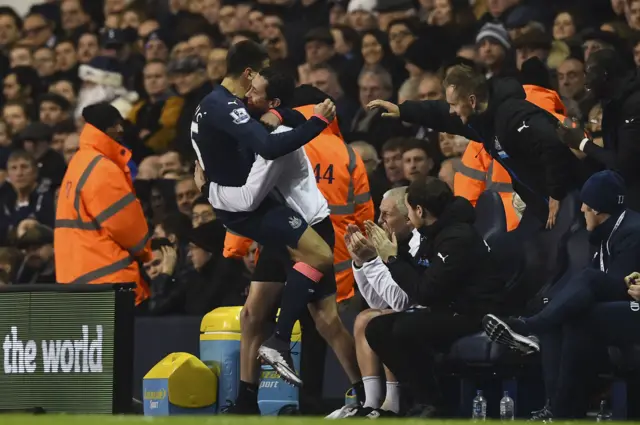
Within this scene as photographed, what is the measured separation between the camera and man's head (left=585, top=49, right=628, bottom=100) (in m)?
9.11

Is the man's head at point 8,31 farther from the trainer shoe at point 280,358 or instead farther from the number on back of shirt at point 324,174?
the trainer shoe at point 280,358

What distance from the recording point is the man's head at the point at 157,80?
15461 millimetres

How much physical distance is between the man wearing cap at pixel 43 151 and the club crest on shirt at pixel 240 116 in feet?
19.3

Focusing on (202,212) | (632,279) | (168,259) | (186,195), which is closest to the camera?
(632,279)

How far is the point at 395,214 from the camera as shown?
952 cm

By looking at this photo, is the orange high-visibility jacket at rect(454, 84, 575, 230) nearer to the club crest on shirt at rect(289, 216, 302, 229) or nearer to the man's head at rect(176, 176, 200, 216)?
the club crest on shirt at rect(289, 216, 302, 229)

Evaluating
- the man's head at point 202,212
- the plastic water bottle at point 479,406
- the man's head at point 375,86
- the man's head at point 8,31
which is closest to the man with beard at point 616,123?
the plastic water bottle at point 479,406

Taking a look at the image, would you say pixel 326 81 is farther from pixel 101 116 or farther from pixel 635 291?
pixel 635 291

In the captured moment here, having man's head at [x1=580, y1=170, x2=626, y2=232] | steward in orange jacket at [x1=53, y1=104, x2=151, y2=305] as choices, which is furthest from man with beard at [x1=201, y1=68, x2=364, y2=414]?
steward in orange jacket at [x1=53, y1=104, x2=151, y2=305]

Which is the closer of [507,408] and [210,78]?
[507,408]

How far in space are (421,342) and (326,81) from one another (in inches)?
182

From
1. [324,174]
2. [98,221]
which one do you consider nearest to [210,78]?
[98,221]

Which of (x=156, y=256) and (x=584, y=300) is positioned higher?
(x=156, y=256)

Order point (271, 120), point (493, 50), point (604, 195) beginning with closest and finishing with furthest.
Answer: point (604, 195) → point (271, 120) → point (493, 50)
